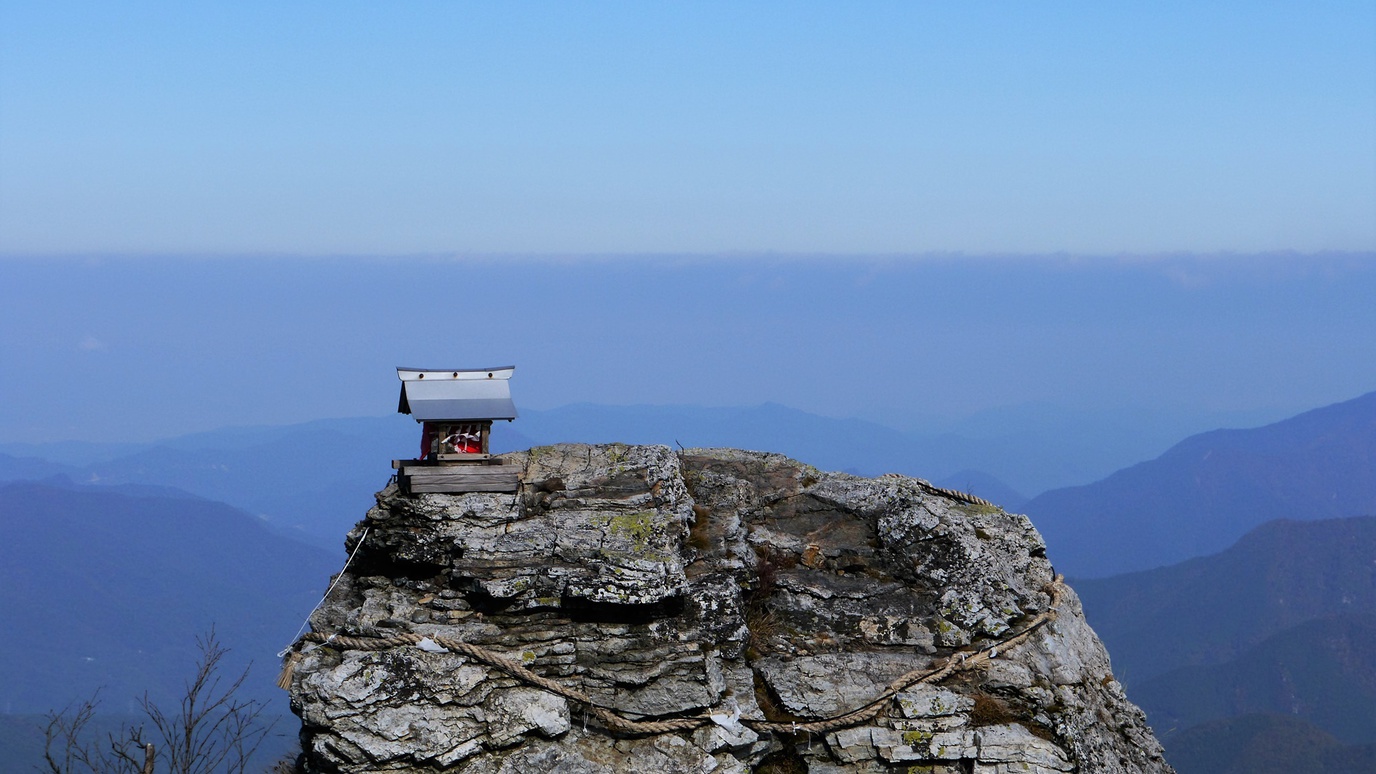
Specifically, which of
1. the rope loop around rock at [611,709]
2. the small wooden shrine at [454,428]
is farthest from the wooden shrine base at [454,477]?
the rope loop around rock at [611,709]

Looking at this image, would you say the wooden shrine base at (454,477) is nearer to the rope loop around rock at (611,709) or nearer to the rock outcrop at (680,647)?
the rock outcrop at (680,647)

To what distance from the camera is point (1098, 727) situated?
17141 mm

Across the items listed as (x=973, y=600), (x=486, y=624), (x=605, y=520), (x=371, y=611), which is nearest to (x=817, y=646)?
(x=973, y=600)

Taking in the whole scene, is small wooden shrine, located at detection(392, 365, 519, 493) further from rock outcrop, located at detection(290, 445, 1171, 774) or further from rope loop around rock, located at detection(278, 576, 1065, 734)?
rope loop around rock, located at detection(278, 576, 1065, 734)

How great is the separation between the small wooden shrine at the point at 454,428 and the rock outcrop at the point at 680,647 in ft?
1.08

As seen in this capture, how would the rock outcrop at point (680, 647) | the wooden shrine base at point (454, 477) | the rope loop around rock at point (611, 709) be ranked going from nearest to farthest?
the rock outcrop at point (680, 647) < the rope loop around rock at point (611, 709) < the wooden shrine base at point (454, 477)

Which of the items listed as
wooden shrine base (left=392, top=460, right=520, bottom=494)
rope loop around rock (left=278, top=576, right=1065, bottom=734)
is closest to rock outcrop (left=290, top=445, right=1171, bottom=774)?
rope loop around rock (left=278, top=576, right=1065, bottom=734)

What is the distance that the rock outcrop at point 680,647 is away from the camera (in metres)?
15.8

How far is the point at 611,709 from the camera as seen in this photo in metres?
16.1

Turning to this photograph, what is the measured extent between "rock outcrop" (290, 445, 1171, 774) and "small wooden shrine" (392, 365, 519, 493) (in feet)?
1.08

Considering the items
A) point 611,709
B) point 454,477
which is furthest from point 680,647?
point 454,477

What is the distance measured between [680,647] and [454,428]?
17.4 ft

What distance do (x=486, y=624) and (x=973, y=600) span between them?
743 cm

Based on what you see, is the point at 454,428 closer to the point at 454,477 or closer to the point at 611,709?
the point at 454,477
